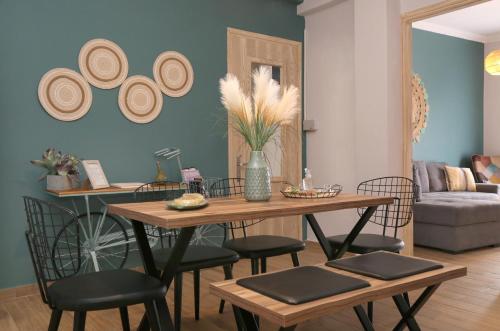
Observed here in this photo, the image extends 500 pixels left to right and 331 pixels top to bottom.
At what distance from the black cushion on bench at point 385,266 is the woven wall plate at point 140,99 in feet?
8.06

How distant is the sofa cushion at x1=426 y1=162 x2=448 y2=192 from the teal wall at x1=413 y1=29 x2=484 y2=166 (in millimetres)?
344

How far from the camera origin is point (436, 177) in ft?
20.2

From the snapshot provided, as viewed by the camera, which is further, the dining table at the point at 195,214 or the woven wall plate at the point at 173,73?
the woven wall plate at the point at 173,73

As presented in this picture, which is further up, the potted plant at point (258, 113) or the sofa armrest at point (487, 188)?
the potted plant at point (258, 113)

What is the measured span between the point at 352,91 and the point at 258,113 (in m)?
2.70

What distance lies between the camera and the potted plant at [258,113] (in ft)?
7.11

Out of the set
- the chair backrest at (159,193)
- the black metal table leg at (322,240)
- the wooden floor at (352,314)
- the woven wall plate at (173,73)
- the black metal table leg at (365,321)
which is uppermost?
the woven wall plate at (173,73)

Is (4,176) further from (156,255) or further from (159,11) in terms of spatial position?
(159,11)

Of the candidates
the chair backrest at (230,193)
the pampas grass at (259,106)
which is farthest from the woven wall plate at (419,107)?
the pampas grass at (259,106)

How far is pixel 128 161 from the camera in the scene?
12.8ft

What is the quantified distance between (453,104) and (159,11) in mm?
4979

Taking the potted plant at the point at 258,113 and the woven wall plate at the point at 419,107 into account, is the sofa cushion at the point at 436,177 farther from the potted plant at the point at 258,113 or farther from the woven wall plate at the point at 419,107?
the potted plant at the point at 258,113

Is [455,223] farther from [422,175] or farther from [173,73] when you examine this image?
[173,73]

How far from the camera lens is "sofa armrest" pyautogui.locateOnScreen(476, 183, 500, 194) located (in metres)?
6.26
